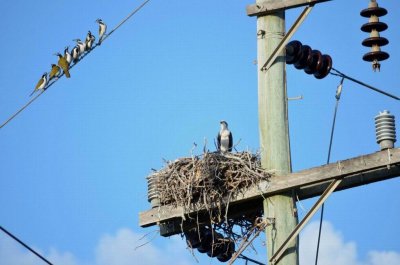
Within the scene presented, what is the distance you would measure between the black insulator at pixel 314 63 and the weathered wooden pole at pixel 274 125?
722 millimetres

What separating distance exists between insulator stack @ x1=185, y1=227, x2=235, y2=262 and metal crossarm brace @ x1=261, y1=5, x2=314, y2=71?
7.07 feet

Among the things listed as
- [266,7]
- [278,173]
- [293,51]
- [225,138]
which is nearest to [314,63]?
[293,51]

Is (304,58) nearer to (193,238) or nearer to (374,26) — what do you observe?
(374,26)

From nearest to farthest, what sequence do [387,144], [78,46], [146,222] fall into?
1. [387,144]
2. [146,222]
3. [78,46]

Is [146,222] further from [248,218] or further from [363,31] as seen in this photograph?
[363,31]

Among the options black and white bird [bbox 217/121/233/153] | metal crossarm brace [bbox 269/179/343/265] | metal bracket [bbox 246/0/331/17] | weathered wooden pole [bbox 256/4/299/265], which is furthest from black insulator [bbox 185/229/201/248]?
black and white bird [bbox 217/121/233/153]

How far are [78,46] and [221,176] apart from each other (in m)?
10.0

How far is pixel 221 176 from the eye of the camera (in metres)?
15.1

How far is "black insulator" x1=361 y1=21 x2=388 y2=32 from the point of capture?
15.3 m

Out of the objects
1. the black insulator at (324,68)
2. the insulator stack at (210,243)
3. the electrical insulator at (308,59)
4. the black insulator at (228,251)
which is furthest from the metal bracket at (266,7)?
the black insulator at (228,251)

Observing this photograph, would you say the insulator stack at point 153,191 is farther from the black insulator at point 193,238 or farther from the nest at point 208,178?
the black insulator at point 193,238

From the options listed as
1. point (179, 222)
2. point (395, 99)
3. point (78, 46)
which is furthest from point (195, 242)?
point (78, 46)

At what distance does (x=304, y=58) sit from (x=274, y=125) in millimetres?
1223

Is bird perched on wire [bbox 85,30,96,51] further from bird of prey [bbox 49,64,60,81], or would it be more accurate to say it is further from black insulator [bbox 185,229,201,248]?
black insulator [bbox 185,229,201,248]
